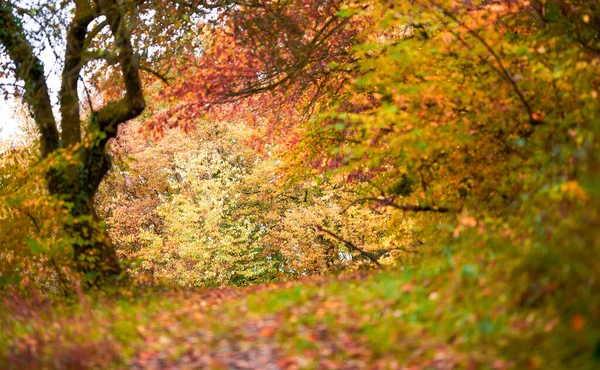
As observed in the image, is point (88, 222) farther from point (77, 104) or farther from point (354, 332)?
point (354, 332)

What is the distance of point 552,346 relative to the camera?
480 cm

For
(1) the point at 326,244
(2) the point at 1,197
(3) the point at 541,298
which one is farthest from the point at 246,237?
(3) the point at 541,298

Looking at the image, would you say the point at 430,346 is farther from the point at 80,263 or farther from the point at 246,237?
the point at 246,237

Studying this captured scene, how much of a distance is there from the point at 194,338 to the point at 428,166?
16.8 ft

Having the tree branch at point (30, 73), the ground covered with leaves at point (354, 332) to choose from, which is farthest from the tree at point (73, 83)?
the ground covered with leaves at point (354, 332)

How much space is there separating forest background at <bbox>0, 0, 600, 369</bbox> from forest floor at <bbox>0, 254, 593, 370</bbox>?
0.08ft

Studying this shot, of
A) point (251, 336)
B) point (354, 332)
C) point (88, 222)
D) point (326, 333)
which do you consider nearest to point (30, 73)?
point (88, 222)

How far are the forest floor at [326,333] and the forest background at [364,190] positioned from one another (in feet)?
0.08

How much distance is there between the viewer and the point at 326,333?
19.3 feet

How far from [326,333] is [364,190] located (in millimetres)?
11116

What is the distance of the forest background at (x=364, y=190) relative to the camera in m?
5.39

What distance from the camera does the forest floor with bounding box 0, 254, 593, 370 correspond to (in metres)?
5.06

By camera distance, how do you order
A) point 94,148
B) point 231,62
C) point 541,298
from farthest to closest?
point 231,62
point 94,148
point 541,298

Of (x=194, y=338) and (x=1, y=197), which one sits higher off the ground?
(x=1, y=197)
